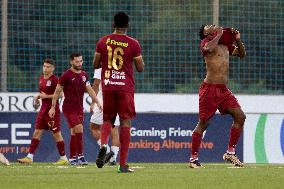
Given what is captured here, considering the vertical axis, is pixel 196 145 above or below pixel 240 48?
below

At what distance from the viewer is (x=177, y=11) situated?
2323 centimetres

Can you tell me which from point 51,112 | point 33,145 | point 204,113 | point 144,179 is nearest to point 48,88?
point 33,145

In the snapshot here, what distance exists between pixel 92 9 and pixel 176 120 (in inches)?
119

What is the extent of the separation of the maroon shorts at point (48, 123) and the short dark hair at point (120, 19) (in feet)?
17.9

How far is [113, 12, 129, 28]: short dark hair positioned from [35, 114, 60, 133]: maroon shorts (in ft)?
A: 17.9

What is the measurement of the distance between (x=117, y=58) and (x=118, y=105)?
581mm

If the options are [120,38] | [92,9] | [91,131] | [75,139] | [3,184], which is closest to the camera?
[3,184]

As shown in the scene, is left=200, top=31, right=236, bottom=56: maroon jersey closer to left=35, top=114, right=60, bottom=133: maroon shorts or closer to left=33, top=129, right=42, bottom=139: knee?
left=35, top=114, right=60, bottom=133: maroon shorts

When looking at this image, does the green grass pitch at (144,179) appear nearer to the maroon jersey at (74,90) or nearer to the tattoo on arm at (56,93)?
the tattoo on arm at (56,93)

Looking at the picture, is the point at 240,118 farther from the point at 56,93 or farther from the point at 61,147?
the point at 61,147

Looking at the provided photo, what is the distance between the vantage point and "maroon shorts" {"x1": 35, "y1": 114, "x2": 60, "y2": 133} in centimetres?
1909

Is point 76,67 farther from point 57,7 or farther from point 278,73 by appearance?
point 278,73

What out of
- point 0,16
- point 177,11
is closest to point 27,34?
point 0,16

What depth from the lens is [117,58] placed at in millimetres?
14023
